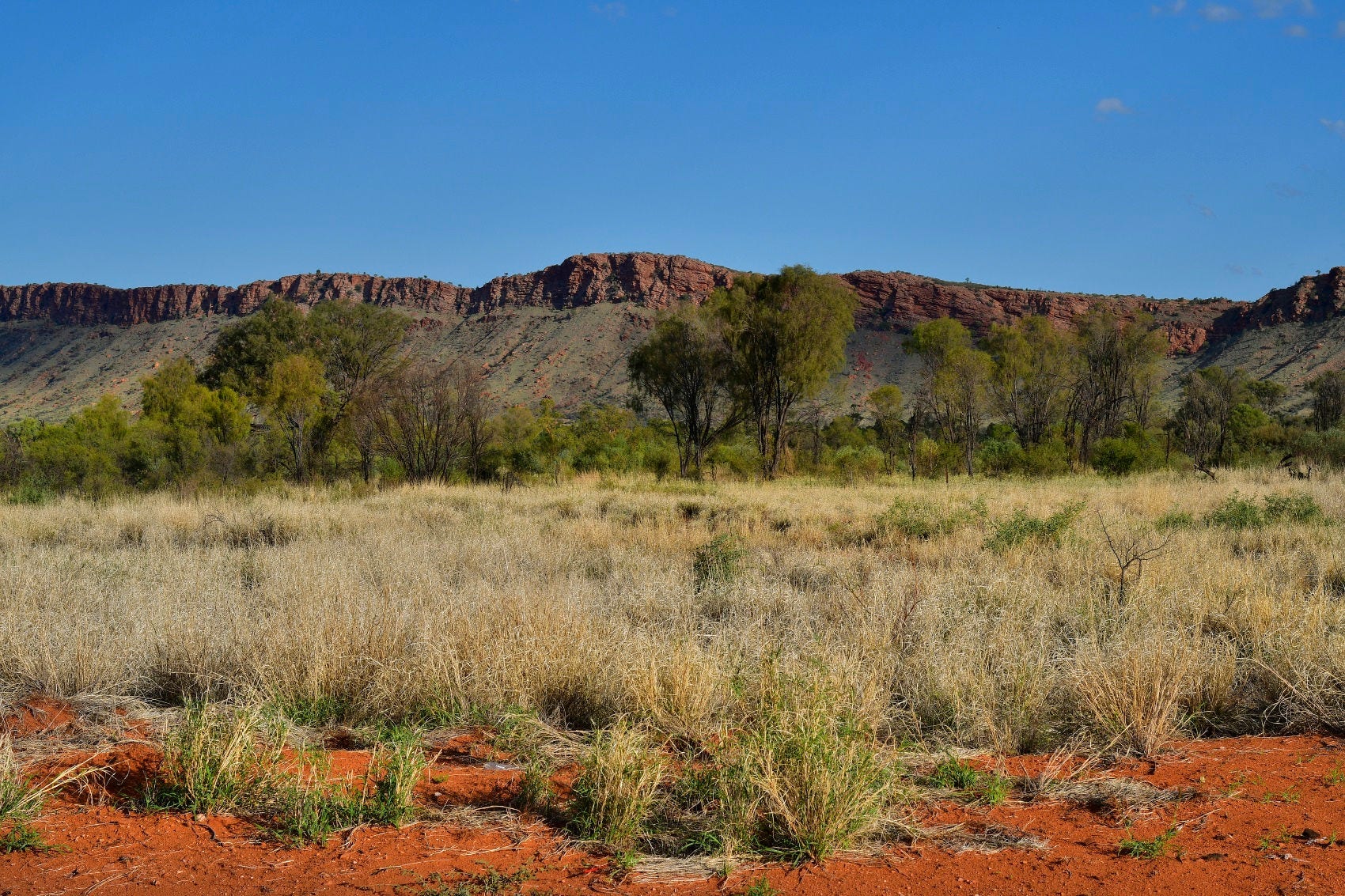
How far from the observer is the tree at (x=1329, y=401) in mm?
38947

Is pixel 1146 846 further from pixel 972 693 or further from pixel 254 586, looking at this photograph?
pixel 254 586

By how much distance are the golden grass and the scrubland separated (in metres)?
0.03

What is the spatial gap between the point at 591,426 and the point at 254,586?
1340 inches

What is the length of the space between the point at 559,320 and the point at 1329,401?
77.7m

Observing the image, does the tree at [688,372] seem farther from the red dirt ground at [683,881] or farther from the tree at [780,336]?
the red dirt ground at [683,881]

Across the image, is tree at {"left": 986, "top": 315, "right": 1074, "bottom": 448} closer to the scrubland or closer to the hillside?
the scrubland

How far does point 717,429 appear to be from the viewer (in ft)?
105

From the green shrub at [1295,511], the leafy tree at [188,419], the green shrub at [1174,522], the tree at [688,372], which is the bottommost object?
the green shrub at [1174,522]

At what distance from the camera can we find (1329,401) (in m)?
39.8

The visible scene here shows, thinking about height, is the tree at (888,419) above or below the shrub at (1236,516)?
above

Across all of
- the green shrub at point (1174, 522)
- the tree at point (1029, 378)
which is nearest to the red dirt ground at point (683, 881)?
the green shrub at point (1174, 522)

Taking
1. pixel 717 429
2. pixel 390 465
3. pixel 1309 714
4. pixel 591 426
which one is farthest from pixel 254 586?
pixel 591 426

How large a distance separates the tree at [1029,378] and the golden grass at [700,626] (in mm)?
30293

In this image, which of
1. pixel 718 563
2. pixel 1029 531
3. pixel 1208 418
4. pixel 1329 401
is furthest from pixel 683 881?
pixel 1329 401
